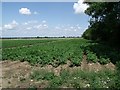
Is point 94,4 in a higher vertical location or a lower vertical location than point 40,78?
higher

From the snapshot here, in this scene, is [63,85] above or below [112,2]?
below

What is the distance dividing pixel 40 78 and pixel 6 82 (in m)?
1.46

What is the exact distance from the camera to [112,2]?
2298 centimetres

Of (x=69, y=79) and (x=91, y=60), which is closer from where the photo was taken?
(x=69, y=79)

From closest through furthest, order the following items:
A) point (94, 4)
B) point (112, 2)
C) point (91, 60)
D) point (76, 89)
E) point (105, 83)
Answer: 1. point (76, 89)
2. point (105, 83)
3. point (91, 60)
4. point (112, 2)
5. point (94, 4)

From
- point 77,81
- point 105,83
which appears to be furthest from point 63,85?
point 105,83

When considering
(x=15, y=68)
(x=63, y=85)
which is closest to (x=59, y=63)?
(x=15, y=68)

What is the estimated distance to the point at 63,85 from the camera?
439 inches

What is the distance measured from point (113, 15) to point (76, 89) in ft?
49.7

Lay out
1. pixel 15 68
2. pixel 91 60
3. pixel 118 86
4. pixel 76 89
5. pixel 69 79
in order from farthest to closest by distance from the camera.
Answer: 1. pixel 91 60
2. pixel 15 68
3. pixel 69 79
4. pixel 76 89
5. pixel 118 86

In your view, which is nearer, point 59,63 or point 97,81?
point 97,81

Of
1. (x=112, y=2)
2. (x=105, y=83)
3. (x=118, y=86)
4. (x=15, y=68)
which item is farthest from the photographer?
(x=112, y=2)

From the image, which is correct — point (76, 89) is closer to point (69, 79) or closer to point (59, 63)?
point (69, 79)

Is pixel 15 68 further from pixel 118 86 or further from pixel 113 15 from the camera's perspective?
pixel 113 15
